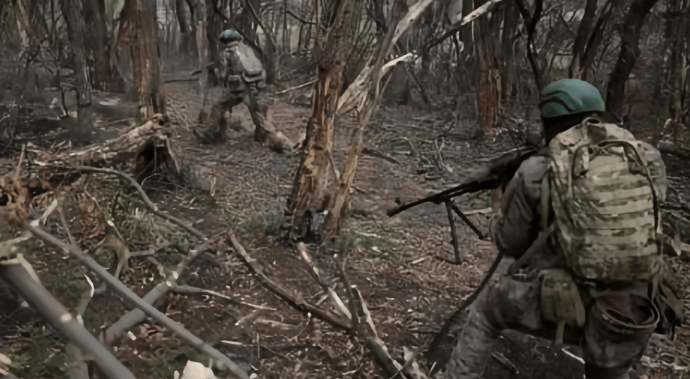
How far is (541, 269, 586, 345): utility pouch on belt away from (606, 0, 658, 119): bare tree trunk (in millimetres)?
2062

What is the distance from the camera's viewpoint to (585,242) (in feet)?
5.10

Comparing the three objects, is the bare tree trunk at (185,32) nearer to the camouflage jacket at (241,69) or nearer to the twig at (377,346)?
the camouflage jacket at (241,69)

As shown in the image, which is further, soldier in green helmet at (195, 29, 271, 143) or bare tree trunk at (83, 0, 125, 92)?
bare tree trunk at (83, 0, 125, 92)

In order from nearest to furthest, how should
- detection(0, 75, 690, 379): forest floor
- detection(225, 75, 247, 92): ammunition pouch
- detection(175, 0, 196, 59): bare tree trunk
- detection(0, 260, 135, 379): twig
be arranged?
detection(0, 260, 135, 379): twig, detection(0, 75, 690, 379): forest floor, detection(225, 75, 247, 92): ammunition pouch, detection(175, 0, 196, 59): bare tree trunk

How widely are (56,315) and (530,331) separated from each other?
155 centimetres

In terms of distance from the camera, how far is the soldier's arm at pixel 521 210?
1683mm

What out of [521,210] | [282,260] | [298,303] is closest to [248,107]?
[282,260]

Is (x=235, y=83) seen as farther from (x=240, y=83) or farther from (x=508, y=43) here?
(x=508, y=43)

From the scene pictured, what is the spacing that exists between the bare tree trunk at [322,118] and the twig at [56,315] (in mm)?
2833

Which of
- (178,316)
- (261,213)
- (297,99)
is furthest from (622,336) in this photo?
(297,99)

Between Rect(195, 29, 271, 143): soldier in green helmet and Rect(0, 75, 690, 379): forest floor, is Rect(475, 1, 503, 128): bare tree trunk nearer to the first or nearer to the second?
Rect(0, 75, 690, 379): forest floor

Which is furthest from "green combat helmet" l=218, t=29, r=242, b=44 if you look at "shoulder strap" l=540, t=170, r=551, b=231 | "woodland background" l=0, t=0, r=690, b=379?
"shoulder strap" l=540, t=170, r=551, b=231

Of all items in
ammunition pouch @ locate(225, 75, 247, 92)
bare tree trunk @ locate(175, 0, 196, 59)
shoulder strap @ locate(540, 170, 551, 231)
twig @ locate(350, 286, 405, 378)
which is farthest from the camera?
bare tree trunk @ locate(175, 0, 196, 59)

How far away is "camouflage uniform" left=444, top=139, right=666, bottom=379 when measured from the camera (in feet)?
5.32
